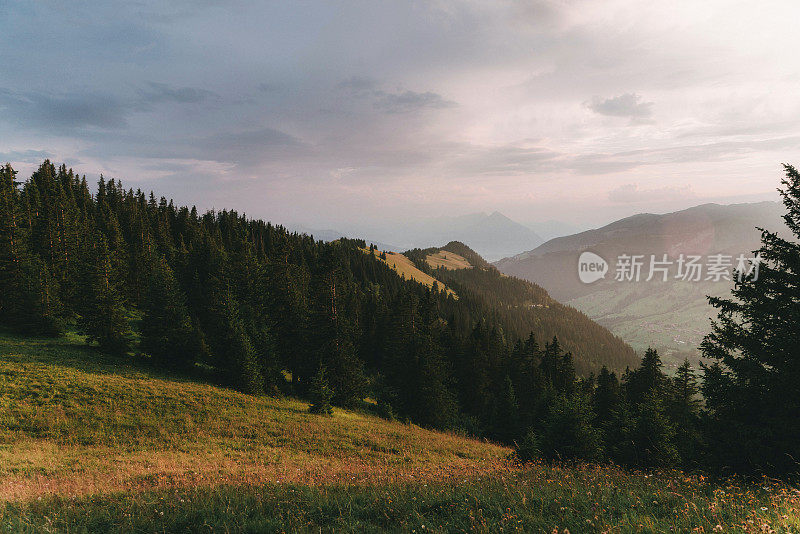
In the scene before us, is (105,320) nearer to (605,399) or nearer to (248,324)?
(248,324)

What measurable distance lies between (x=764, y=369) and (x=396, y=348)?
3596cm

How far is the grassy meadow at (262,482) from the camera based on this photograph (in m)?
6.04

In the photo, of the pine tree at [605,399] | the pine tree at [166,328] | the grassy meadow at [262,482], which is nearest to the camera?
the grassy meadow at [262,482]

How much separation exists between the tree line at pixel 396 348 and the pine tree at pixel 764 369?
5 centimetres

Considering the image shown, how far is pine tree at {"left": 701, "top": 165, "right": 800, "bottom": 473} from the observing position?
33.4 feet

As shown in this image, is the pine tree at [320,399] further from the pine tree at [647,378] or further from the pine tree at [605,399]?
the pine tree at [647,378]

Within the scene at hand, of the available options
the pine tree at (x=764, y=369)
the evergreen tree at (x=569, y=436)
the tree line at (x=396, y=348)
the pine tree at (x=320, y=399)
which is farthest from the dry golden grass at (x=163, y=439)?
the pine tree at (x=764, y=369)

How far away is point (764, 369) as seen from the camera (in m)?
11.3

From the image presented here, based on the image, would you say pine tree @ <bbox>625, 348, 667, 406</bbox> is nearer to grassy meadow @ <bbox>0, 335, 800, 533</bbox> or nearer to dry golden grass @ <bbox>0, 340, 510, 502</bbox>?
dry golden grass @ <bbox>0, 340, 510, 502</bbox>

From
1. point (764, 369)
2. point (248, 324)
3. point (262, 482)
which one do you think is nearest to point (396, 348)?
point (248, 324)

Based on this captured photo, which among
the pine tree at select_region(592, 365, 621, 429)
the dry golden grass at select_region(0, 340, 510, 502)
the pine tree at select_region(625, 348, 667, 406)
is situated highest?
the dry golden grass at select_region(0, 340, 510, 502)

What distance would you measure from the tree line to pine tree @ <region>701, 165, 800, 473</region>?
0.15 feet

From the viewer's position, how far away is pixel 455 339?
62406 mm

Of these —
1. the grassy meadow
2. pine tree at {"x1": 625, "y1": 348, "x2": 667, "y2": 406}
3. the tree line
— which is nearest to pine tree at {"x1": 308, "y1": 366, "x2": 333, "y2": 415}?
the tree line
